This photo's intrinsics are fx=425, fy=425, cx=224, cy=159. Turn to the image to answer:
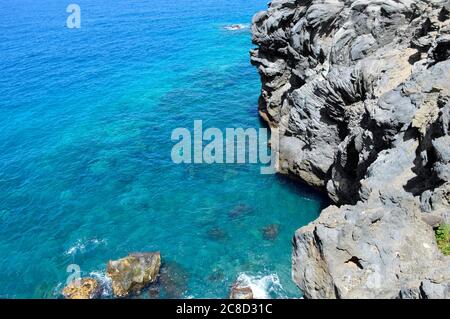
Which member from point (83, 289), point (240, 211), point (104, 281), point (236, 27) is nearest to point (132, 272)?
point (104, 281)

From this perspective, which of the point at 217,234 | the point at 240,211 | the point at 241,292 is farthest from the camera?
the point at 240,211

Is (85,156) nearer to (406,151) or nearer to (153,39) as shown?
(406,151)

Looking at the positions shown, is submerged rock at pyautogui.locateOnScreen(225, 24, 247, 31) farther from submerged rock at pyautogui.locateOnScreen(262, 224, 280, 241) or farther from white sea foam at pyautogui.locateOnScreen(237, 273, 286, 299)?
white sea foam at pyautogui.locateOnScreen(237, 273, 286, 299)

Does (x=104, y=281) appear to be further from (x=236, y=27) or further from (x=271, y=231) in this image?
(x=236, y=27)

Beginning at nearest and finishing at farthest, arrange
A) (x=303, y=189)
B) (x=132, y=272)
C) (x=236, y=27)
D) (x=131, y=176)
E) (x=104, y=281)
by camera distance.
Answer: (x=132, y=272), (x=104, y=281), (x=303, y=189), (x=131, y=176), (x=236, y=27)

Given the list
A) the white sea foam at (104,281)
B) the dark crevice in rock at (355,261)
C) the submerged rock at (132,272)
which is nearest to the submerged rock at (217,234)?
the submerged rock at (132,272)
